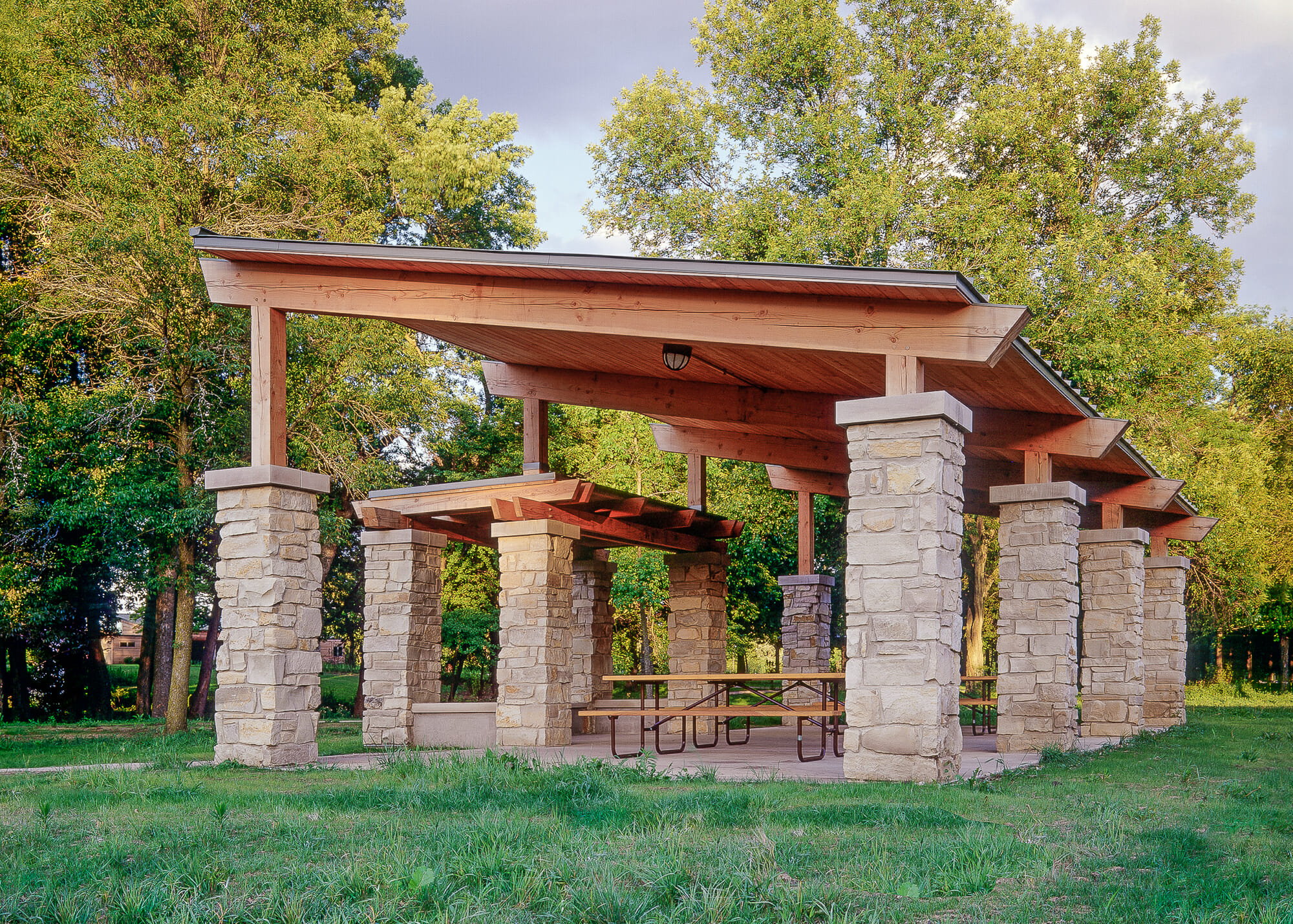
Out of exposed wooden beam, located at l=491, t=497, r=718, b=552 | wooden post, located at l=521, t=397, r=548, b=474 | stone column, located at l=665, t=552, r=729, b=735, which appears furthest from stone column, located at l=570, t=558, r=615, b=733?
wooden post, located at l=521, t=397, r=548, b=474

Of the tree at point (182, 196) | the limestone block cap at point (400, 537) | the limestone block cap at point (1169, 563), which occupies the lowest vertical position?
the limestone block cap at point (1169, 563)

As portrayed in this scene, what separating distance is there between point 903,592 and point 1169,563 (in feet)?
33.7

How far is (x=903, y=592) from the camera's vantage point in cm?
765

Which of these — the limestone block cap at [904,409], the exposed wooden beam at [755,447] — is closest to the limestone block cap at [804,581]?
the exposed wooden beam at [755,447]

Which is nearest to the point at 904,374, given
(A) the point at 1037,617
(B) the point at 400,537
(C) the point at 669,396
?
(A) the point at 1037,617

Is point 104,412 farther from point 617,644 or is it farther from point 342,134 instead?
point 617,644

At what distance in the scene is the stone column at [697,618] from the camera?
15.8 m

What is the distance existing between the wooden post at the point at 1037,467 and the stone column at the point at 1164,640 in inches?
230

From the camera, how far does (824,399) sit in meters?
12.7

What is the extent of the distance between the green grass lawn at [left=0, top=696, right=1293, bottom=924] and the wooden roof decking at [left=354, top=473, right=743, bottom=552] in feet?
16.0

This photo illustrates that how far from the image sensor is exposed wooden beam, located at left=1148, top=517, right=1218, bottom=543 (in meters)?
16.0

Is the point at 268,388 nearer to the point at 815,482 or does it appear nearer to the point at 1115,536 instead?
the point at 1115,536

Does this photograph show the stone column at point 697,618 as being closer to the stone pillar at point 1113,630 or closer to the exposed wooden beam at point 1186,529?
the stone pillar at point 1113,630

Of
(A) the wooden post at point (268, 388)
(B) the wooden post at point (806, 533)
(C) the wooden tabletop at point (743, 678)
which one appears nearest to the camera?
(C) the wooden tabletop at point (743, 678)
